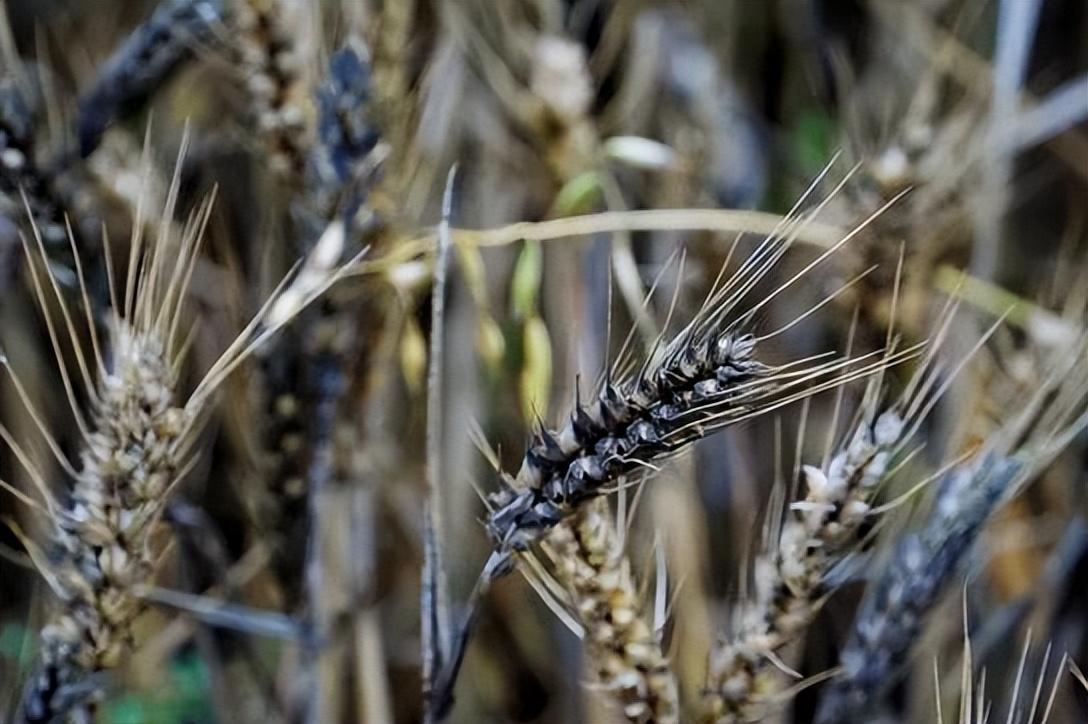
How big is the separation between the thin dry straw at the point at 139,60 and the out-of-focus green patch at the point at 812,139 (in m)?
0.46

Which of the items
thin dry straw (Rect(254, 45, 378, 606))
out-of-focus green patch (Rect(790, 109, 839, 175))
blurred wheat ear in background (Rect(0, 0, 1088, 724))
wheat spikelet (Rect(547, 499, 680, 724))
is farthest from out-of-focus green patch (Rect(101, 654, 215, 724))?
out-of-focus green patch (Rect(790, 109, 839, 175))

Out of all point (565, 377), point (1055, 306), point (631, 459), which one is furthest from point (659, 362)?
point (1055, 306)

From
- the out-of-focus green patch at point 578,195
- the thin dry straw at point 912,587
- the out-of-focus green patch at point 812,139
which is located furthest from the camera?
the out-of-focus green patch at point 812,139

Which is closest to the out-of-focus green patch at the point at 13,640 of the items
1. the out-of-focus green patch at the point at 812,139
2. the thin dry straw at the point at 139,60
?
the thin dry straw at the point at 139,60

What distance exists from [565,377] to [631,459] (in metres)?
0.25

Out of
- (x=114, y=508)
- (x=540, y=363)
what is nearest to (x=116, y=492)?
(x=114, y=508)

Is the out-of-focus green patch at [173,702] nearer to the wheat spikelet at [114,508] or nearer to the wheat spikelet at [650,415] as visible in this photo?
the wheat spikelet at [114,508]

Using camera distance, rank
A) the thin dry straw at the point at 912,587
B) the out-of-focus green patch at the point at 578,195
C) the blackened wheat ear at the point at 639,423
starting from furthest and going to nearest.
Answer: the out-of-focus green patch at the point at 578,195
the thin dry straw at the point at 912,587
the blackened wheat ear at the point at 639,423

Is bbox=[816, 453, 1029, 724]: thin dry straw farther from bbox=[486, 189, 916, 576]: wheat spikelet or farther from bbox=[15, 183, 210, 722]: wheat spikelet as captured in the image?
bbox=[15, 183, 210, 722]: wheat spikelet

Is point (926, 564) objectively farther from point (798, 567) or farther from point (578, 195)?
point (578, 195)

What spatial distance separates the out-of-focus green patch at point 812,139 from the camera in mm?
890

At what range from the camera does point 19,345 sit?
0.81 metres

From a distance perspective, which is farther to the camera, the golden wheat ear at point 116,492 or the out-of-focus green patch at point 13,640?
the out-of-focus green patch at point 13,640

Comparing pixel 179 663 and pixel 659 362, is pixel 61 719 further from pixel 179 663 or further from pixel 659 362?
pixel 659 362
